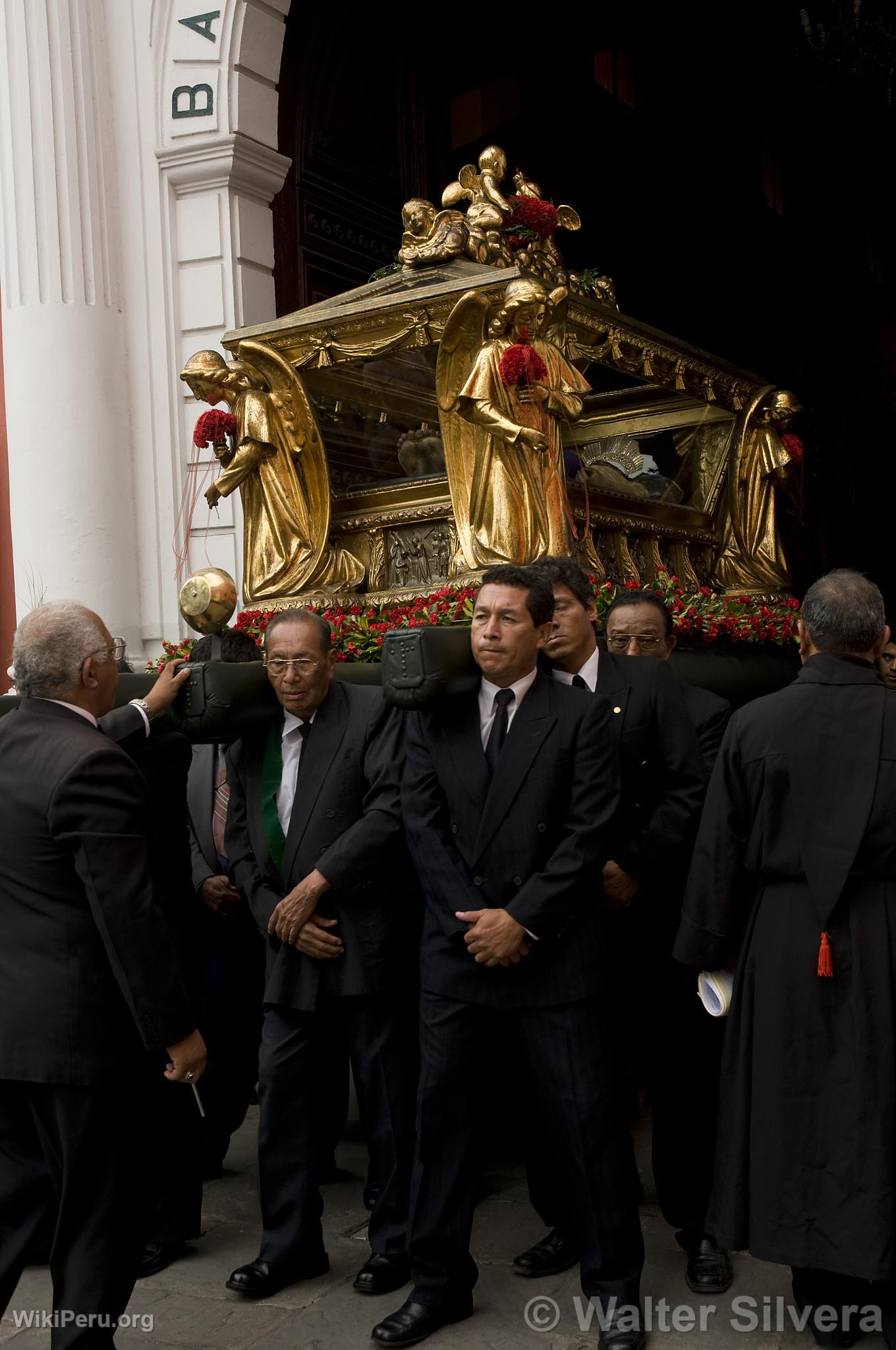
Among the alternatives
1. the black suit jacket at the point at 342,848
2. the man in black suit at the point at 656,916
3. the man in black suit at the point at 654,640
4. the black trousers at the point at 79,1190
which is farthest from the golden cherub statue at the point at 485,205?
the black trousers at the point at 79,1190

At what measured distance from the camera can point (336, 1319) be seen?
3467 mm

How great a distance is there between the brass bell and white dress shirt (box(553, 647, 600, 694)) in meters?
1.54

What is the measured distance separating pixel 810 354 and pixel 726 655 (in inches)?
238

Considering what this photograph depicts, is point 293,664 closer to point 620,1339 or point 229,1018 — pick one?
point 229,1018

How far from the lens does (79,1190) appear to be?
9.73ft

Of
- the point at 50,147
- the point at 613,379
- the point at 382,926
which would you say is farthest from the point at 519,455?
the point at 50,147

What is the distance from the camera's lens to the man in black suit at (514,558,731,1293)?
3.68 m

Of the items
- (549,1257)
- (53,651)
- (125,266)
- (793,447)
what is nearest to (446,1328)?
(549,1257)

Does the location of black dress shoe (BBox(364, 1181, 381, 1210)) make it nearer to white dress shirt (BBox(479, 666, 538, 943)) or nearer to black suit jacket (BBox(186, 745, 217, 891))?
black suit jacket (BBox(186, 745, 217, 891))

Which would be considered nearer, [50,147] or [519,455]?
[519,455]

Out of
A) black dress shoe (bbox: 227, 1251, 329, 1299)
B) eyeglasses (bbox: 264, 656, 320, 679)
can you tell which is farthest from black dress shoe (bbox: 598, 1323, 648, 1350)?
eyeglasses (bbox: 264, 656, 320, 679)

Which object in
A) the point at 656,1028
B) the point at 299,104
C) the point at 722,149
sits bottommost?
the point at 656,1028

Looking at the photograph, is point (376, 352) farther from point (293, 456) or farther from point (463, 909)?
point (463, 909)

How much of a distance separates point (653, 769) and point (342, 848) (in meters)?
0.89
